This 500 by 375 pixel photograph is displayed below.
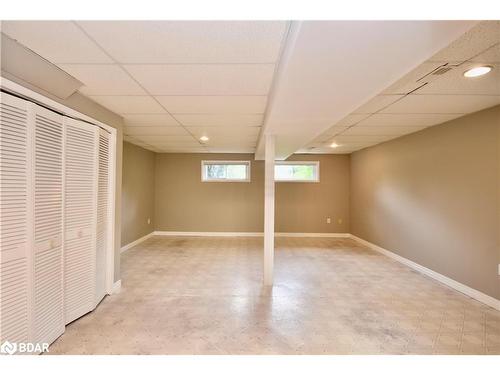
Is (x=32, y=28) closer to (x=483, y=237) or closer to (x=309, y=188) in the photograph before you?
(x=483, y=237)

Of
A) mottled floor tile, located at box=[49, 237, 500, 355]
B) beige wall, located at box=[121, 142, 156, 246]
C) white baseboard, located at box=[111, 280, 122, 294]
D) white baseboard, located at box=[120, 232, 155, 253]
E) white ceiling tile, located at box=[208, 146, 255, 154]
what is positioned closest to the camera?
mottled floor tile, located at box=[49, 237, 500, 355]

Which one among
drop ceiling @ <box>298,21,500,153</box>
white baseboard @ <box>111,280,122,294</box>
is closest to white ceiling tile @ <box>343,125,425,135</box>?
drop ceiling @ <box>298,21,500,153</box>

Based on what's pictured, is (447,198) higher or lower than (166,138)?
lower

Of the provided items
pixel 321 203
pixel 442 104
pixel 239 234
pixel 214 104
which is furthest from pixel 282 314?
pixel 321 203

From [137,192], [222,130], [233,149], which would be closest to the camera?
[222,130]

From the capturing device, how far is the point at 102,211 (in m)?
2.81

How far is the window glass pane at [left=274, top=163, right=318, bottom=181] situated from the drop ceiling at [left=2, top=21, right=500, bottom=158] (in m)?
3.86

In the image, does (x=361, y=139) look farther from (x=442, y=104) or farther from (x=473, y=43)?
(x=473, y=43)

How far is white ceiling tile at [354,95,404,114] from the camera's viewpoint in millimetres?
2554

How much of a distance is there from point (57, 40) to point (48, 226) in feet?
4.58

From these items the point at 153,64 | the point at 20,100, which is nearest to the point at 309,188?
the point at 153,64

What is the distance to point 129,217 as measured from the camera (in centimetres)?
543

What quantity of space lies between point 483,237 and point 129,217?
6015 mm

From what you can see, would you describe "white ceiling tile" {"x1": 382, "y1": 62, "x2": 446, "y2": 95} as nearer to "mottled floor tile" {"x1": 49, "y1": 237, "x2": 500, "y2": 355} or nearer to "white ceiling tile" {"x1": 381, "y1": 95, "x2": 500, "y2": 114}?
"white ceiling tile" {"x1": 381, "y1": 95, "x2": 500, "y2": 114}
